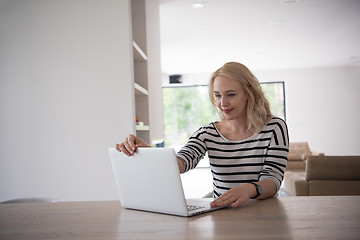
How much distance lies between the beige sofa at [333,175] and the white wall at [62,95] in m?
1.79

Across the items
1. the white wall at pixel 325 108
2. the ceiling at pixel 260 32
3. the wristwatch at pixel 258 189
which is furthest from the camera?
the white wall at pixel 325 108

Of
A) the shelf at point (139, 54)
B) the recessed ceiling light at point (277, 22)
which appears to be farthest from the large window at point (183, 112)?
the shelf at point (139, 54)

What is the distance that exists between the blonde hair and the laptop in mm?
609

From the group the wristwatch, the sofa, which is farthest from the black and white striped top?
the sofa

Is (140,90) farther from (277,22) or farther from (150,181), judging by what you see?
(277,22)

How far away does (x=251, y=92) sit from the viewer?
180cm

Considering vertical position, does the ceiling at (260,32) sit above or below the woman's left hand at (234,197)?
above

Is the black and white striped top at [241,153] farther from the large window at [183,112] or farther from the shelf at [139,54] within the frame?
the large window at [183,112]

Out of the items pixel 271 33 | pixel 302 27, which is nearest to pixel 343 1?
pixel 302 27

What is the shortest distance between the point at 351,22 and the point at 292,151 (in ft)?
9.47

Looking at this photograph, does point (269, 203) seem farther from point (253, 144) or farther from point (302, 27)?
point (302, 27)

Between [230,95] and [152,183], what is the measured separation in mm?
751

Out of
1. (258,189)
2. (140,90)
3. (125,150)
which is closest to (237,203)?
(258,189)

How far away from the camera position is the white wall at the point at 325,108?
394 inches
